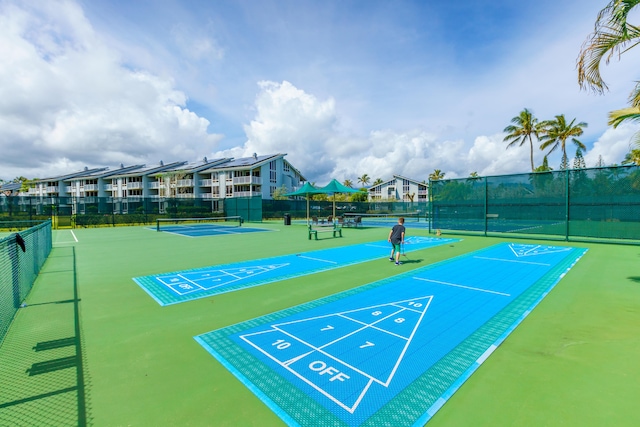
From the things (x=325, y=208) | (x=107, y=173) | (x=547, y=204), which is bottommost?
(x=325, y=208)

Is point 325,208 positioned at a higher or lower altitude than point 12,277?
higher

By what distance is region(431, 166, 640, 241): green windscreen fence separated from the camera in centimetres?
1285

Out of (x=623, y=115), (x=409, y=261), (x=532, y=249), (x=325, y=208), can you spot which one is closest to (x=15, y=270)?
(x=409, y=261)

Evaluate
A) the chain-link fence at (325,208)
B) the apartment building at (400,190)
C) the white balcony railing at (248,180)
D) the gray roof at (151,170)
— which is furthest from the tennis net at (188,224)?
the apartment building at (400,190)

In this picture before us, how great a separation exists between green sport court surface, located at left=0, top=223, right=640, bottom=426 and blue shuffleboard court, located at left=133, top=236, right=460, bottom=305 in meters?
0.36

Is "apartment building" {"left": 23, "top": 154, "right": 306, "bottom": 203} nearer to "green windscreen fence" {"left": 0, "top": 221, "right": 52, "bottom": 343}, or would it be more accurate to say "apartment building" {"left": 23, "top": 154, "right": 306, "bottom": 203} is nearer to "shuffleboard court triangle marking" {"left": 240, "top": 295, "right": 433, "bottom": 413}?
"green windscreen fence" {"left": 0, "top": 221, "right": 52, "bottom": 343}

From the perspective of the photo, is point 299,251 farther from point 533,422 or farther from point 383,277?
point 533,422

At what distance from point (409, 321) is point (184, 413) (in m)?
3.16

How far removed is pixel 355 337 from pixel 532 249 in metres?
10.5

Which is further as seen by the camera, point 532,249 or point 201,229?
point 201,229

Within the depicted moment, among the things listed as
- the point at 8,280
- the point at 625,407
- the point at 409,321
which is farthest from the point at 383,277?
the point at 8,280

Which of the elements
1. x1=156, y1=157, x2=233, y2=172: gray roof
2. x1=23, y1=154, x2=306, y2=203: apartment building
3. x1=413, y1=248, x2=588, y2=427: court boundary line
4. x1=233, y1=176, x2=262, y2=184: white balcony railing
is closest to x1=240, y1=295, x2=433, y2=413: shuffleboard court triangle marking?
x1=413, y1=248, x2=588, y2=427: court boundary line

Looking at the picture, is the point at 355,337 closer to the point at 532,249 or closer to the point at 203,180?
the point at 532,249

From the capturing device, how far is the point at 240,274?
7773mm
